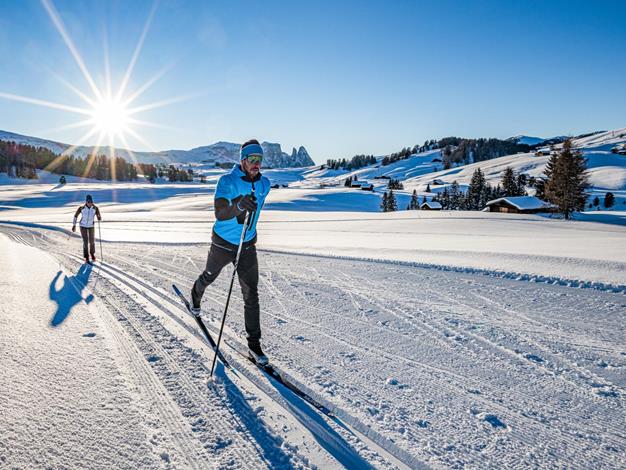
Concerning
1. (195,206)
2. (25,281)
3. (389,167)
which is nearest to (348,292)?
(25,281)

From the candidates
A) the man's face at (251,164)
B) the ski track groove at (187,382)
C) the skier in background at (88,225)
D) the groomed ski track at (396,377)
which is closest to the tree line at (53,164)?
the skier in background at (88,225)

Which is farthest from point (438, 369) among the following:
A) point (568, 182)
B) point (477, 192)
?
point (477, 192)

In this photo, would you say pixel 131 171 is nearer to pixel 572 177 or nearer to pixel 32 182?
pixel 32 182

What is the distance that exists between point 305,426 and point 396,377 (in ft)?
3.69

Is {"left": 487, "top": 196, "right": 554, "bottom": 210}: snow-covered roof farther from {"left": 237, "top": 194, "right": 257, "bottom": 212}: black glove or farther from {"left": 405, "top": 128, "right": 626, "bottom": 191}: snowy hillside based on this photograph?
{"left": 237, "top": 194, "right": 257, "bottom": 212}: black glove

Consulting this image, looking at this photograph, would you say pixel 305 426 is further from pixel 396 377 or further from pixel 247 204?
pixel 247 204

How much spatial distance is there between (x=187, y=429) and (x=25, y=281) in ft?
21.7

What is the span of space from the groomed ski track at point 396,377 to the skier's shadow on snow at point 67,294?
0.44 m

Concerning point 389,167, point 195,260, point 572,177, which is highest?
point 389,167

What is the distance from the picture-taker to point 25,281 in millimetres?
6969

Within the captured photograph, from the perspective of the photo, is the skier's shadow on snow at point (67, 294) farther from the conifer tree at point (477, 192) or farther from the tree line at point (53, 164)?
the tree line at point (53, 164)

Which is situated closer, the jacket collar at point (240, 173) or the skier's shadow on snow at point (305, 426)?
the skier's shadow on snow at point (305, 426)

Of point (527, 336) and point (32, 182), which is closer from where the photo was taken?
point (527, 336)

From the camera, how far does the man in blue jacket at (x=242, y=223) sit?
3.64 meters
